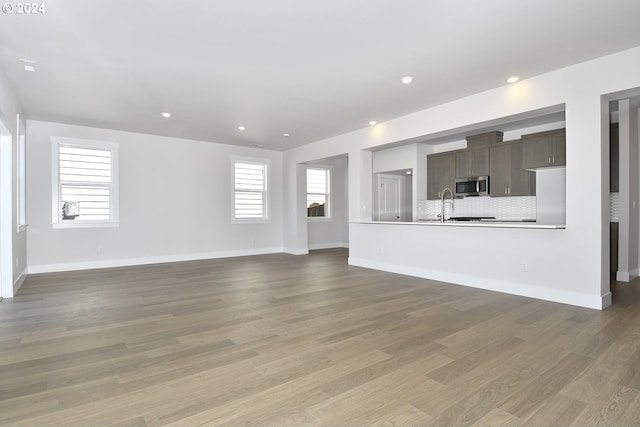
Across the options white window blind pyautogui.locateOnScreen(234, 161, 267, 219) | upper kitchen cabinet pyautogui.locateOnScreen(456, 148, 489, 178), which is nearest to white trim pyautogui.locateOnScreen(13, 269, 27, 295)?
white window blind pyautogui.locateOnScreen(234, 161, 267, 219)

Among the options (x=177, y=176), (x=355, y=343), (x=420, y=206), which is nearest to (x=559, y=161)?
(x=420, y=206)

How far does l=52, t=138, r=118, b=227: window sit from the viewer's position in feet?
20.8

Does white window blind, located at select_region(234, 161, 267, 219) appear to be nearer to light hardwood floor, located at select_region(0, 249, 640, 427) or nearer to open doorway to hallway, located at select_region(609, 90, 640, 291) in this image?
light hardwood floor, located at select_region(0, 249, 640, 427)

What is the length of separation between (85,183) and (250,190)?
3377 mm

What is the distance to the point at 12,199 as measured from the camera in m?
4.59

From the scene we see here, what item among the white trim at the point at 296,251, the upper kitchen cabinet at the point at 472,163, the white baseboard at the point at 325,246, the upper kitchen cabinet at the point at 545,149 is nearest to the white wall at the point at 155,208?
the white trim at the point at 296,251

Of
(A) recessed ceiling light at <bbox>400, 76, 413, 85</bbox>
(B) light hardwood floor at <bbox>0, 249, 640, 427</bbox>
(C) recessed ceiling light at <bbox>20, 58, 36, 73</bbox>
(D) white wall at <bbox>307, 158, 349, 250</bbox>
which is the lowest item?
(B) light hardwood floor at <bbox>0, 249, 640, 427</bbox>

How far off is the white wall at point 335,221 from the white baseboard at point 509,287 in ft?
12.1

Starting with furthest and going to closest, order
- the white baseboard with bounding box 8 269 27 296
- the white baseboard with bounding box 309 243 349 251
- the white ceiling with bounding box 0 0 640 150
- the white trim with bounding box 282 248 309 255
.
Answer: the white baseboard with bounding box 309 243 349 251 → the white trim with bounding box 282 248 309 255 → the white baseboard with bounding box 8 269 27 296 → the white ceiling with bounding box 0 0 640 150

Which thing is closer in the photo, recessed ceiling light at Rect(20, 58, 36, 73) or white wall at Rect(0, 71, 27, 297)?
recessed ceiling light at Rect(20, 58, 36, 73)

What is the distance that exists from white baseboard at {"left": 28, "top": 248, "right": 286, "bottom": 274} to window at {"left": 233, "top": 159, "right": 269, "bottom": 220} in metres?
0.85

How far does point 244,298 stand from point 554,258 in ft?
12.0

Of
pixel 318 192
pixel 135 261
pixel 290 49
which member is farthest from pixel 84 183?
pixel 318 192

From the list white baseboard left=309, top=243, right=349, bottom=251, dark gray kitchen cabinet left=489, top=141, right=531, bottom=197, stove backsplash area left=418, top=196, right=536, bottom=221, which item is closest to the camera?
dark gray kitchen cabinet left=489, top=141, right=531, bottom=197
